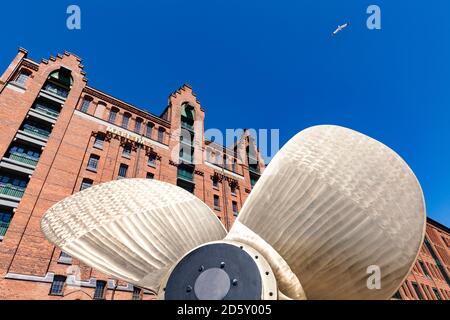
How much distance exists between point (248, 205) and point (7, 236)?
16.9 meters

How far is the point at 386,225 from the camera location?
195 cm

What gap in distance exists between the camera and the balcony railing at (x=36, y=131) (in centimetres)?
1884

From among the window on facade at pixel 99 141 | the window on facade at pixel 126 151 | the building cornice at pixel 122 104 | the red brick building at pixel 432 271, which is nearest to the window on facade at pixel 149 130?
the building cornice at pixel 122 104

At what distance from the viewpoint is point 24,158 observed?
17.3 metres

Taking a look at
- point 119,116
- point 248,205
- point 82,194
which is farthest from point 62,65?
point 248,205

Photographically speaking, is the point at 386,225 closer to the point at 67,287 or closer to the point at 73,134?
the point at 67,287

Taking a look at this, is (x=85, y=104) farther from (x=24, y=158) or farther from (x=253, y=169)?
(x=253, y=169)

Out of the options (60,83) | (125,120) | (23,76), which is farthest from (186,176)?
(23,76)

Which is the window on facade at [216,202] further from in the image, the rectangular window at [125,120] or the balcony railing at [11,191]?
the balcony railing at [11,191]

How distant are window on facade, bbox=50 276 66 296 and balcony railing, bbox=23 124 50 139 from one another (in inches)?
417

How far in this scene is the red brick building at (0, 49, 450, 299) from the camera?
46.3 feet

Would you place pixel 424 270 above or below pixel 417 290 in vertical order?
above

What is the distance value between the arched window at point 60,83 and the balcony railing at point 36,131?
422 cm

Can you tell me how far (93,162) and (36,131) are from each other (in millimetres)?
4604
